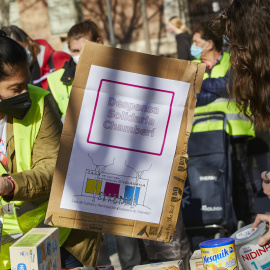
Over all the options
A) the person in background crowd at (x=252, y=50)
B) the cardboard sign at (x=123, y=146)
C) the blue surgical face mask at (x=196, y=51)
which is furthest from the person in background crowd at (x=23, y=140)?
the blue surgical face mask at (x=196, y=51)

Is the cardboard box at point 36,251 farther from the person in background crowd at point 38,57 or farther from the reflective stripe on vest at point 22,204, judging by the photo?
the person in background crowd at point 38,57

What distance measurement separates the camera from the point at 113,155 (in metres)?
2.38

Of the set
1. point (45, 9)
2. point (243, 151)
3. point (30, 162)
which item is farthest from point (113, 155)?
point (45, 9)

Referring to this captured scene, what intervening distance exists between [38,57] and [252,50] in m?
3.05

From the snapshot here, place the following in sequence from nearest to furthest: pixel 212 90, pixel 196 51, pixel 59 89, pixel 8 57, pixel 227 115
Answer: pixel 8 57 → pixel 59 89 → pixel 212 90 → pixel 227 115 → pixel 196 51

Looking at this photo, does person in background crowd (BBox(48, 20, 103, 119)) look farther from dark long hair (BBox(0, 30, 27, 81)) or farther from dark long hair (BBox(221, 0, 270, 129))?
dark long hair (BBox(221, 0, 270, 129))

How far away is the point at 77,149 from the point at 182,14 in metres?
15.0

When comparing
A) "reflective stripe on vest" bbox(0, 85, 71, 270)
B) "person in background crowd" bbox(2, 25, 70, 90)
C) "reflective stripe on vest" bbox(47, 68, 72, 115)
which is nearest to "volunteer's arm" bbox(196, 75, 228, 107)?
"reflective stripe on vest" bbox(47, 68, 72, 115)

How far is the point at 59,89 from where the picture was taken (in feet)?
14.3

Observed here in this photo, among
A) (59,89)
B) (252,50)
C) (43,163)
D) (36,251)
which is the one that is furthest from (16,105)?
(59,89)

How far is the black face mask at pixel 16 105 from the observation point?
2.52 m

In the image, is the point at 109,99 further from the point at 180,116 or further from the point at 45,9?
the point at 45,9

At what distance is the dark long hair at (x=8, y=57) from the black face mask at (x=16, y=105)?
0.37 ft

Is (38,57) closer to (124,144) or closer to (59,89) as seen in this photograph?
(59,89)
